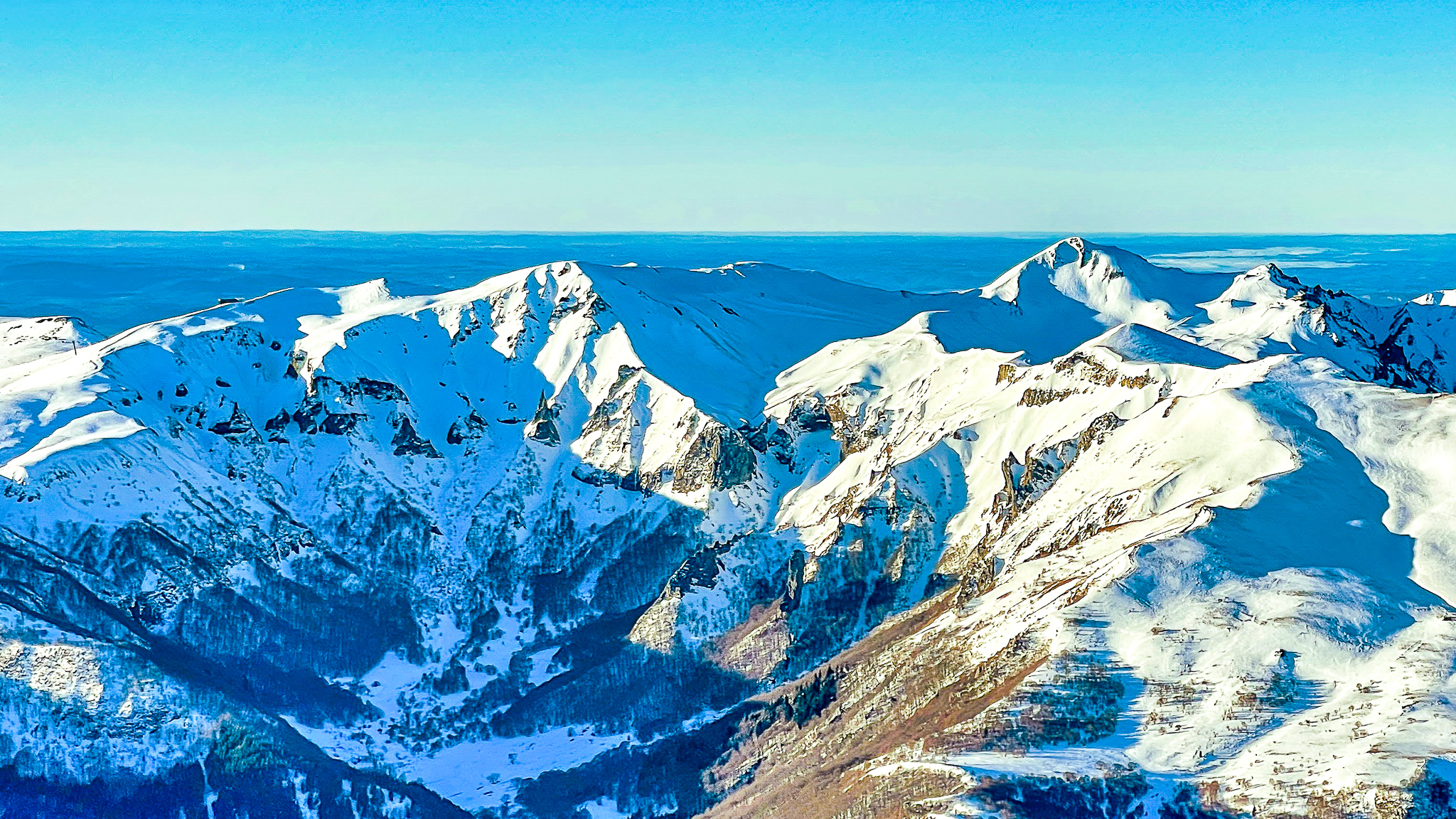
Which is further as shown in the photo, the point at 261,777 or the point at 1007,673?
the point at 261,777

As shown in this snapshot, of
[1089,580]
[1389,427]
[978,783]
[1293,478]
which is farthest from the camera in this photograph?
[1389,427]

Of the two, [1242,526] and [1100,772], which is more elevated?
[1242,526]

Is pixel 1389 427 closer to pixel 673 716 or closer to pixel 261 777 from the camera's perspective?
pixel 673 716

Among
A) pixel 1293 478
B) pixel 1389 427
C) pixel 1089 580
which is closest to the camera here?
pixel 1089 580

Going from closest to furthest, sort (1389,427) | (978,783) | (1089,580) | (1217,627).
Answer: (978,783)
(1217,627)
(1089,580)
(1389,427)

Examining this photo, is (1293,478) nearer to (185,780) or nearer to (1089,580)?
(1089,580)

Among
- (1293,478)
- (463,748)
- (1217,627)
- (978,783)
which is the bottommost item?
(463,748)

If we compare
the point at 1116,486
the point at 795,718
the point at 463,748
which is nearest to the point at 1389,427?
the point at 1116,486

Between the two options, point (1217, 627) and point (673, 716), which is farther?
point (673, 716)

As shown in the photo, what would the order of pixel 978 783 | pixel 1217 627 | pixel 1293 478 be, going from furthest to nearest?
pixel 1293 478 < pixel 1217 627 < pixel 978 783

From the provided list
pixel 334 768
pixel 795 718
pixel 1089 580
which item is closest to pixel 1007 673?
pixel 1089 580
